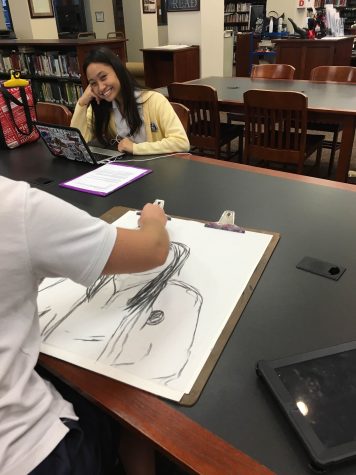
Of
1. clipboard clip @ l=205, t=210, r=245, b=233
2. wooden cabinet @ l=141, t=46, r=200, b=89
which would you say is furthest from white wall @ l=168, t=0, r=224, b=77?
clipboard clip @ l=205, t=210, r=245, b=233

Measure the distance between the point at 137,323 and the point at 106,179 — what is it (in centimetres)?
75

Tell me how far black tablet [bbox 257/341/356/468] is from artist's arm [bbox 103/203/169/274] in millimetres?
257

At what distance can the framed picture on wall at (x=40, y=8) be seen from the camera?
522 centimetres

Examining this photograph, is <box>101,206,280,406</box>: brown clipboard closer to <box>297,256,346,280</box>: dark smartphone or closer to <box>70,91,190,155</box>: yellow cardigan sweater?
<box>297,256,346,280</box>: dark smartphone

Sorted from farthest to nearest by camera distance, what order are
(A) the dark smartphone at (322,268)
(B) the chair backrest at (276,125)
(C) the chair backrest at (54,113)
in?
(B) the chair backrest at (276,125)
(C) the chair backrest at (54,113)
(A) the dark smartphone at (322,268)

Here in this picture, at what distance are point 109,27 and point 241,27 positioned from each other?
3560mm

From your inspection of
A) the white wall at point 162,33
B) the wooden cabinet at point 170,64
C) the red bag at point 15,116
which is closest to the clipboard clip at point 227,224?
the red bag at point 15,116

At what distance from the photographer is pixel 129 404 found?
588 mm

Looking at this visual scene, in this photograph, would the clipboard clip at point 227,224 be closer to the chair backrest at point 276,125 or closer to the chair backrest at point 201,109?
the chair backrest at point 276,125

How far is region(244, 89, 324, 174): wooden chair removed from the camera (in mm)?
2400

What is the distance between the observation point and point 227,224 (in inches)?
40.0

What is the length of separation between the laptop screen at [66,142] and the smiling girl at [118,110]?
0.88 feet

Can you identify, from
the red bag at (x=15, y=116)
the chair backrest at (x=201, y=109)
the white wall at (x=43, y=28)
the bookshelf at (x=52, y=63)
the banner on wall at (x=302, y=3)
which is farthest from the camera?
the banner on wall at (x=302, y=3)

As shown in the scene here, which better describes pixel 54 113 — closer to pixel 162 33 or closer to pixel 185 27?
pixel 185 27
